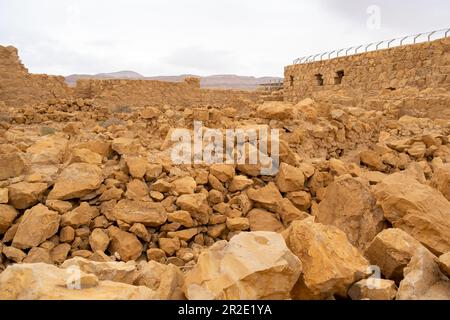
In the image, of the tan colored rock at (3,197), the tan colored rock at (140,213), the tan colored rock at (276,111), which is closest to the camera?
the tan colored rock at (3,197)

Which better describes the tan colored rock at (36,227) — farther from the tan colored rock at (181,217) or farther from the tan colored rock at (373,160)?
the tan colored rock at (373,160)

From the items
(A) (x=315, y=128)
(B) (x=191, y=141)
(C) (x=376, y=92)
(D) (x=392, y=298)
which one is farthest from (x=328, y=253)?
(C) (x=376, y=92)

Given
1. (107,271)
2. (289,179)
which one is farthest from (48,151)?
(289,179)

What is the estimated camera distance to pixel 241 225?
4.37 metres

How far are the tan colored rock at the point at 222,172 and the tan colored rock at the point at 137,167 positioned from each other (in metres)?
0.88

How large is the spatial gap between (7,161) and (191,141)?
2396mm

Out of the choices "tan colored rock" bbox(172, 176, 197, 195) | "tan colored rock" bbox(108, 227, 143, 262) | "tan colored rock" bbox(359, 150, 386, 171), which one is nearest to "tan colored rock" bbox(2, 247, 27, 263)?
"tan colored rock" bbox(108, 227, 143, 262)

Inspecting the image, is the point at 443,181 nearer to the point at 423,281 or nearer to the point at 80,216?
the point at 423,281

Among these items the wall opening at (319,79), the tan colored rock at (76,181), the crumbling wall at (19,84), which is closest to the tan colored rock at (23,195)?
the tan colored rock at (76,181)

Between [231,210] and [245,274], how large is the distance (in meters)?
2.55

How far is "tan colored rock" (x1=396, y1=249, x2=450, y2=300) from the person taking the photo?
2055 millimetres

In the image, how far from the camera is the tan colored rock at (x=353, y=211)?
3.46m

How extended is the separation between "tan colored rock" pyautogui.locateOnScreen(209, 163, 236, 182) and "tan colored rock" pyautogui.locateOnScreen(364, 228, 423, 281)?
2.37m

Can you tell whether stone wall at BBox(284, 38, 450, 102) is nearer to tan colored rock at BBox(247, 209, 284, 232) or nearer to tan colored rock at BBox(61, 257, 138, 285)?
tan colored rock at BBox(247, 209, 284, 232)
